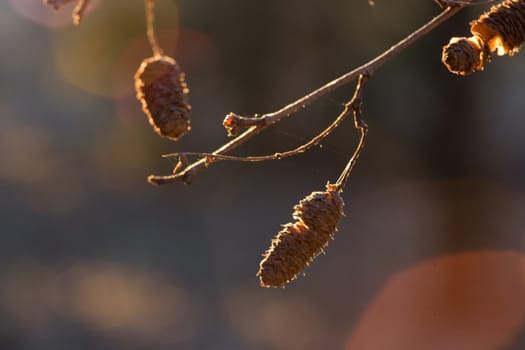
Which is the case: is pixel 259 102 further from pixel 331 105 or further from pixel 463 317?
pixel 463 317

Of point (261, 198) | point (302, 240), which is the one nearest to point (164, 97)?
point (302, 240)

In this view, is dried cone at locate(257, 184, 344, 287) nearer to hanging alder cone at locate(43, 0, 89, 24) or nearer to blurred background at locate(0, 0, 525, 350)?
hanging alder cone at locate(43, 0, 89, 24)

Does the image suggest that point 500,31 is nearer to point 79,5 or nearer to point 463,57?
point 463,57

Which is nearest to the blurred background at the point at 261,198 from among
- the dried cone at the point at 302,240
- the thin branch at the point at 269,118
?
the dried cone at the point at 302,240

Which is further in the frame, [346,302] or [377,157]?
[377,157]

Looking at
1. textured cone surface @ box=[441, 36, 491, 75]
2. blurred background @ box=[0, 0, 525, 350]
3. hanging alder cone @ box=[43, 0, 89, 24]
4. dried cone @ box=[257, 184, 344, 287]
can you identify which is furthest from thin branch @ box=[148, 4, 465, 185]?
blurred background @ box=[0, 0, 525, 350]

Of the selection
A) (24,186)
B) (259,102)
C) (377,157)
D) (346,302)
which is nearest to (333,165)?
(377,157)

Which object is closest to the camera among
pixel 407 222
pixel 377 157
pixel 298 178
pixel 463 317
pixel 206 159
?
pixel 206 159

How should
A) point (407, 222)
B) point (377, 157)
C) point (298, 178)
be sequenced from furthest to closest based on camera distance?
point (298, 178) → point (377, 157) → point (407, 222)
